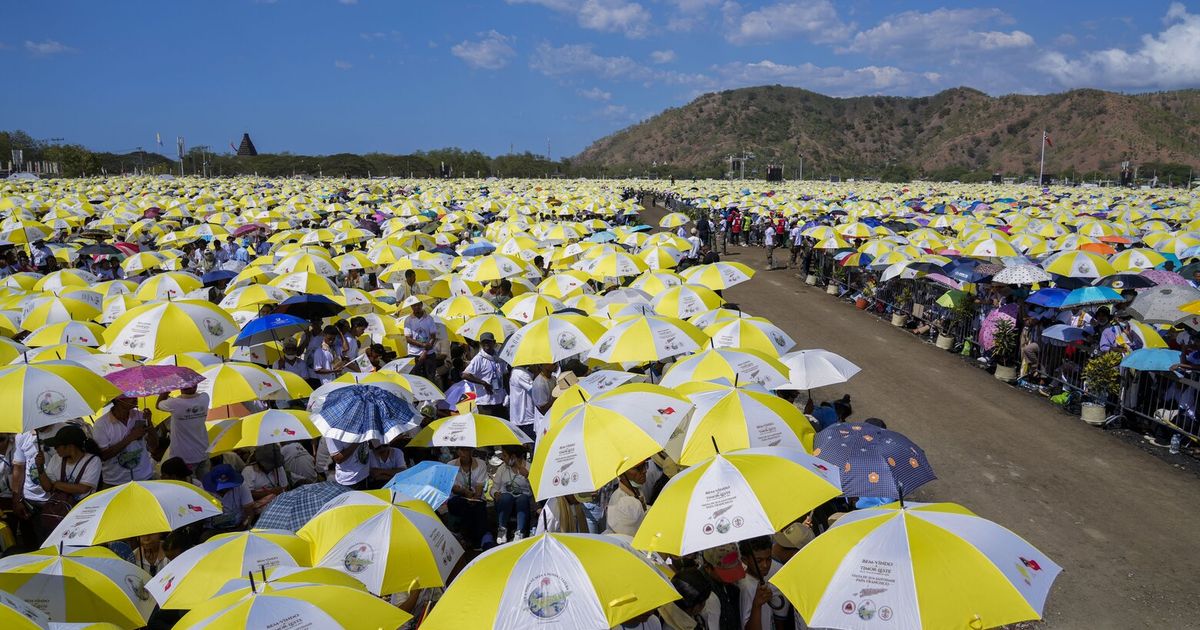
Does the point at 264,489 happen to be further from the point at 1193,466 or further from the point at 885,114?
the point at 885,114

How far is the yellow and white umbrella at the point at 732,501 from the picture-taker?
4508 millimetres

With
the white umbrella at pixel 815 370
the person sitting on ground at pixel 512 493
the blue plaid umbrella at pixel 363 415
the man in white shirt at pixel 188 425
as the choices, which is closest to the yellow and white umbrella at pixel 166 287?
the man in white shirt at pixel 188 425

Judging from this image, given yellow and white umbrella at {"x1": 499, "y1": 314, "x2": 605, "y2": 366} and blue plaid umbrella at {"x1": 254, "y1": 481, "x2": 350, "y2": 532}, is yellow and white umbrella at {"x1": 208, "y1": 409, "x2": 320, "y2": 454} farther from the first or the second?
yellow and white umbrella at {"x1": 499, "y1": 314, "x2": 605, "y2": 366}

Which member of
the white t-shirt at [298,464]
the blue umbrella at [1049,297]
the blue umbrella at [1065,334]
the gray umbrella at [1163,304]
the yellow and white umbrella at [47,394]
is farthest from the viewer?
the blue umbrella at [1049,297]

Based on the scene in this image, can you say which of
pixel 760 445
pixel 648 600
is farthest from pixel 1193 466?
pixel 648 600

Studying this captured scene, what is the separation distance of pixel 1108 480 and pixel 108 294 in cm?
1288

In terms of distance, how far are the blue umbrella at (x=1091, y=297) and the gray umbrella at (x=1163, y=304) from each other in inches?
12.1

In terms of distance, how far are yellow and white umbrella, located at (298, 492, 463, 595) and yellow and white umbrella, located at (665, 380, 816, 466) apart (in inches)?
80.2

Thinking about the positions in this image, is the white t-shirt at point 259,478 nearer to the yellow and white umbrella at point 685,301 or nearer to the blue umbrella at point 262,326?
the blue umbrella at point 262,326

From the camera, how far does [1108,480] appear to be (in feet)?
29.0

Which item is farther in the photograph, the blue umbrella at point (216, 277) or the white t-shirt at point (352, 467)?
the blue umbrella at point (216, 277)

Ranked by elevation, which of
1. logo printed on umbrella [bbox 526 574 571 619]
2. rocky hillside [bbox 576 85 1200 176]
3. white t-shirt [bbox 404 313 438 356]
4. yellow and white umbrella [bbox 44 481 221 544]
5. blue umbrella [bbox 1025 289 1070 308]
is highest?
rocky hillside [bbox 576 85 1200 176]

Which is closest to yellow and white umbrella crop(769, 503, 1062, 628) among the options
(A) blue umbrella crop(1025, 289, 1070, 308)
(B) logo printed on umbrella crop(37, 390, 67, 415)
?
(B) logo printed on umbrella crop(37, 390, 67, 415)

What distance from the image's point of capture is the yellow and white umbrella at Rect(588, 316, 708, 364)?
27.2 ft
